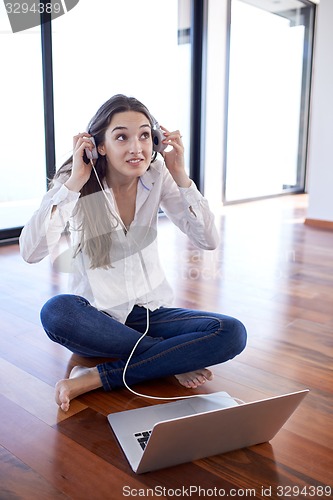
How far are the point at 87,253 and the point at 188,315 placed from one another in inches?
14.7

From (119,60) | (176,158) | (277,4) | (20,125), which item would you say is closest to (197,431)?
(176,158)

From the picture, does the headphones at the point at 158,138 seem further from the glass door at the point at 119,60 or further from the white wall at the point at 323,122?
the white wall at the point at 323,122

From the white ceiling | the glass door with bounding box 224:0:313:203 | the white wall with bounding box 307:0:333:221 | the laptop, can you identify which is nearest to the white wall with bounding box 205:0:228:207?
the glass door with bounding box 224:0:313:203

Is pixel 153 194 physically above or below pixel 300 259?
above

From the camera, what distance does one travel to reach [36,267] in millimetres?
2998

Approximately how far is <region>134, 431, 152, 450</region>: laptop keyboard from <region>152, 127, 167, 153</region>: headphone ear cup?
0.80m

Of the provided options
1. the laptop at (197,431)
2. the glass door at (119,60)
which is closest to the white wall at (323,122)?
the glass door at (119,60)

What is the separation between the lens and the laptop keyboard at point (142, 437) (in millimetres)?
1255

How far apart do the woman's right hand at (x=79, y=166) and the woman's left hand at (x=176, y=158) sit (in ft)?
0.77

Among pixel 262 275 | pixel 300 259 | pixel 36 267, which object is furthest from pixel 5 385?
pixel 300 259

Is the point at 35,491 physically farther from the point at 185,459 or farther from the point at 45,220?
the point at 45,220

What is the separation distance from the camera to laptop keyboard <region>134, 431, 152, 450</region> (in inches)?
49.4

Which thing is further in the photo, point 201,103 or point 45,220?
point 201,103

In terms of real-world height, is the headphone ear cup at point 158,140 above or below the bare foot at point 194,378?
above
